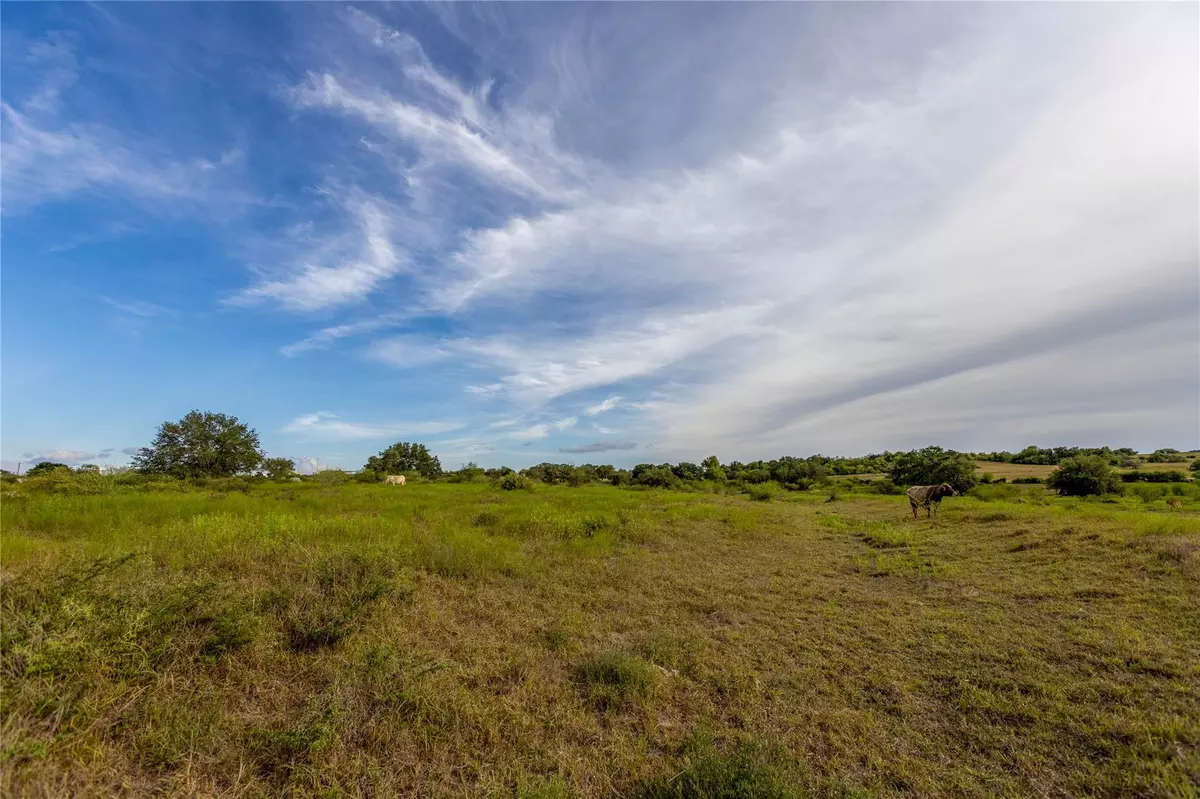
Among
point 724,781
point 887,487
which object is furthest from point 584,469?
point 724,781

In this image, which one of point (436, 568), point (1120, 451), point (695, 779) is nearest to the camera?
point (695, 779)

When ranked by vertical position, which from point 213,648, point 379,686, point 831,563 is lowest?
point 831,563

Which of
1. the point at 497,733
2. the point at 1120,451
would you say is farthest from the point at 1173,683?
the point at 1120,451

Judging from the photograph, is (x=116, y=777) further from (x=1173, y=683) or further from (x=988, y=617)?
(x=988, y=617)

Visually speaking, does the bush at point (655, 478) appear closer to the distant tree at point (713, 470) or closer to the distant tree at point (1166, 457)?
the distant tree at point (713, 470)

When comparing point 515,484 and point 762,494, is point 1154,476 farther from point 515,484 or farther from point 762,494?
point 515,484

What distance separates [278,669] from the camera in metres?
5.13

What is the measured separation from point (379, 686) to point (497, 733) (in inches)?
55.4

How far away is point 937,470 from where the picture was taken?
36875 millimetres

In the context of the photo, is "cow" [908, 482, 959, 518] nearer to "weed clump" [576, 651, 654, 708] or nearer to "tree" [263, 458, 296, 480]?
"weed clump" [576, 651, 654, 708]

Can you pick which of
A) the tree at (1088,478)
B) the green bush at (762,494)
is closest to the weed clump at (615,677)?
the green bush at (762,494)

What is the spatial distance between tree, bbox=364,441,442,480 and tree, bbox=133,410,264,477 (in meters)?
14.1

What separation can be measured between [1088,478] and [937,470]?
10.1 metres

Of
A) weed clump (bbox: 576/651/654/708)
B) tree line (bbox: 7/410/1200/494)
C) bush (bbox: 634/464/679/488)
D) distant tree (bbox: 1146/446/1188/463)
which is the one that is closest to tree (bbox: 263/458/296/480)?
tree line (bbox: 7/410/1200/494)
